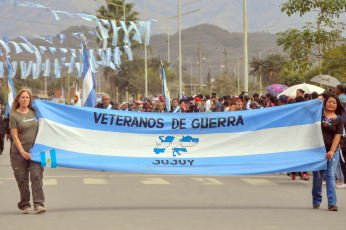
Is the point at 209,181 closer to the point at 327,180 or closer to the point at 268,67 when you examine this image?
the point at 327,180

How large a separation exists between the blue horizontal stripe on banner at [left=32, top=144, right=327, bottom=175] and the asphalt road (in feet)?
1.74

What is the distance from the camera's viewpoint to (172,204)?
36.3ft

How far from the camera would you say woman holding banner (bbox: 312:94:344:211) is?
34.9 feet

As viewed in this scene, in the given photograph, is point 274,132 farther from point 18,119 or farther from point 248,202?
point 18,119

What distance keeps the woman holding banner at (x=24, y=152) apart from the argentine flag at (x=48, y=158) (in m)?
0.08

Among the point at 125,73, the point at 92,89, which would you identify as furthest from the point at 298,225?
the point at 125,73

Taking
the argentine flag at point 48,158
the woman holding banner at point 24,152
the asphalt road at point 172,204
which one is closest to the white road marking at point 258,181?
the asphalt road at point 172,204

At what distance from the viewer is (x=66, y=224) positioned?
29.8 feet

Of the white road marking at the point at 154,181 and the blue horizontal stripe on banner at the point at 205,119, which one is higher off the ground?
the blue horizontal stripe on banner at the point at 205,119

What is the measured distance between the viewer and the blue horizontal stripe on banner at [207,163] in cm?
1088

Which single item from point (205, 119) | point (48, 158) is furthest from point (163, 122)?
point (48, 158)

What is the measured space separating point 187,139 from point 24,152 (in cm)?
260

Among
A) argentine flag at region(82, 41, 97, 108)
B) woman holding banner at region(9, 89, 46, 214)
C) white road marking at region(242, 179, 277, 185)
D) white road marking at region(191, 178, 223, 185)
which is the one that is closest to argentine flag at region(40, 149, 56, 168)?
woman holding banner at region(9, 89, 46, 214)

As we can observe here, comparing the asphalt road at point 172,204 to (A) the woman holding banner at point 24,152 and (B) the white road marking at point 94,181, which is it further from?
(A) the woman holding banner at point 24,152
